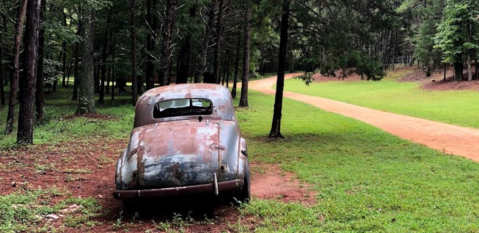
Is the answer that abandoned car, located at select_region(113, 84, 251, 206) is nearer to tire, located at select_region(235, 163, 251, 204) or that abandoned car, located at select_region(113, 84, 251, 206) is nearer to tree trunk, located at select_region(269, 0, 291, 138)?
tire, located at select_region(235, 163, 251, 204)

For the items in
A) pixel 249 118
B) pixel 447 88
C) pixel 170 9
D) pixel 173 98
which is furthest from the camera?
pixel 447 88

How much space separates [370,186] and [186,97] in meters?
3.49

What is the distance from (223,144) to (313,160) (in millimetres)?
4566

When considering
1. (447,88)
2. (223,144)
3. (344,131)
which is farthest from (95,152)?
(447,88)

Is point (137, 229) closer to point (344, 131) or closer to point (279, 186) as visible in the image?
point (279, 186)

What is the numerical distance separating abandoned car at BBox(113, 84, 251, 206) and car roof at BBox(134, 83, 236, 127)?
0.07 ft

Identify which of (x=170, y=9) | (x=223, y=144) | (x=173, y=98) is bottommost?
(x=223, y=144)

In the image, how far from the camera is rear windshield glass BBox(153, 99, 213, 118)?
6202 millimetres

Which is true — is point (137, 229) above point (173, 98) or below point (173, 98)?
below

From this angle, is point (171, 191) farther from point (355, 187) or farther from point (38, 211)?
point (355, 187)

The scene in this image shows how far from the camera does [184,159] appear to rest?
457cm

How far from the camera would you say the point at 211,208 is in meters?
5.06

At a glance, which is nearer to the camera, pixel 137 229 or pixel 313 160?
pixel 137 229

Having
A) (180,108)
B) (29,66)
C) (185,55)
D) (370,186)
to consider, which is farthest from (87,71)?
(370,186)
